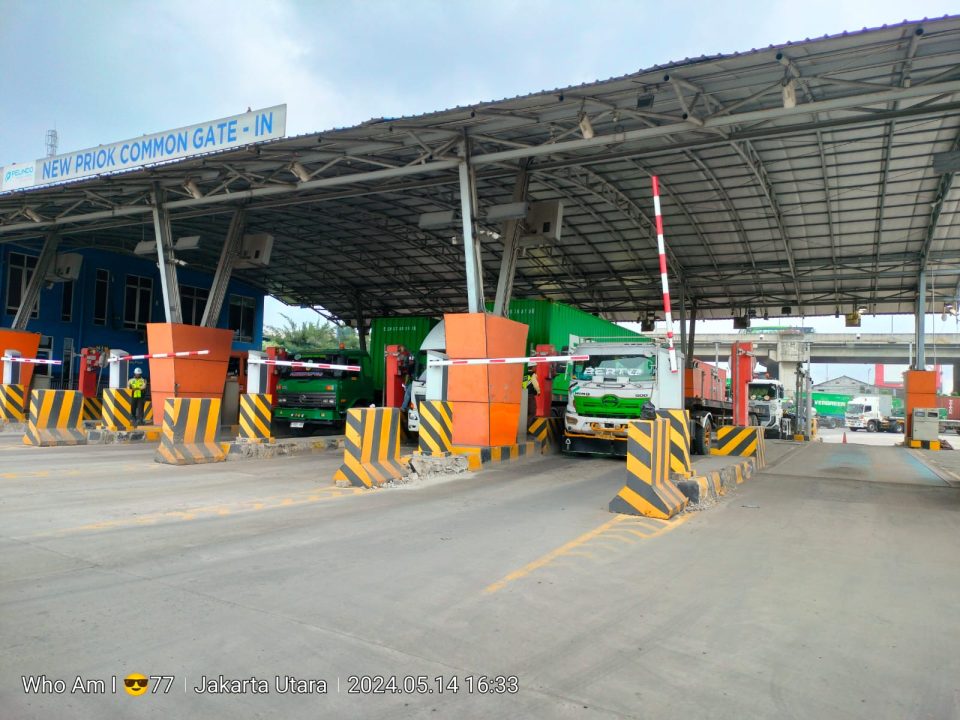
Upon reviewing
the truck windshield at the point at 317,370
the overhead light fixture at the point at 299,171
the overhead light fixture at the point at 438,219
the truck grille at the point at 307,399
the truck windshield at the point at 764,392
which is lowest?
the truck grille at the point at 307,399

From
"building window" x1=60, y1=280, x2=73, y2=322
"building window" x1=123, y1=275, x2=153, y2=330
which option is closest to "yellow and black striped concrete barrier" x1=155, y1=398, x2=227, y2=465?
"building window" x1=60, y1=280, x2=73, y2=322

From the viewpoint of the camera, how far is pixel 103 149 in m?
16.1

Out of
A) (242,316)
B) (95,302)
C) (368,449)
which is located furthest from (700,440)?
(242,316)

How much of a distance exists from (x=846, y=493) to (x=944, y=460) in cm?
1119

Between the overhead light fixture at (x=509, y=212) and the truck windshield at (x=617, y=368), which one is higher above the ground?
the overhead light fixture at (x=509, y=212)

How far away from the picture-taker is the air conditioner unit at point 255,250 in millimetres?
19547

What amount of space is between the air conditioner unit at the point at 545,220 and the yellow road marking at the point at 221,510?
883 centimetres

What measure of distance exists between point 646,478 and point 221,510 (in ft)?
16.8

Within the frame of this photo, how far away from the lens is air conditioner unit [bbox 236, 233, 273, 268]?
1955cm

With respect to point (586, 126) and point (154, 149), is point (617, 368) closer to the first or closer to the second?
point (586, 126)

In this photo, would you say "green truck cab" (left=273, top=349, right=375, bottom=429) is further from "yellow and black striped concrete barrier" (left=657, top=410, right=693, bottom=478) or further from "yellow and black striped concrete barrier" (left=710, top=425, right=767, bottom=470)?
"yellow and black striped concrete barrier" (left=657, top=410, right=693, bottom=478)

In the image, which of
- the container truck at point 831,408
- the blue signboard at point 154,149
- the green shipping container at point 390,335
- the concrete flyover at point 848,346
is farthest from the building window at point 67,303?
the container truck at point 831,408

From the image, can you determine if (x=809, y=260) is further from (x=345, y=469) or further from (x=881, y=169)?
(x=345, y=469)

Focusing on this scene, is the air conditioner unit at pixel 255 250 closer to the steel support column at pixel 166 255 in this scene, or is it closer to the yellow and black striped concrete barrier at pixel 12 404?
the steel support column at pixel 166 255
